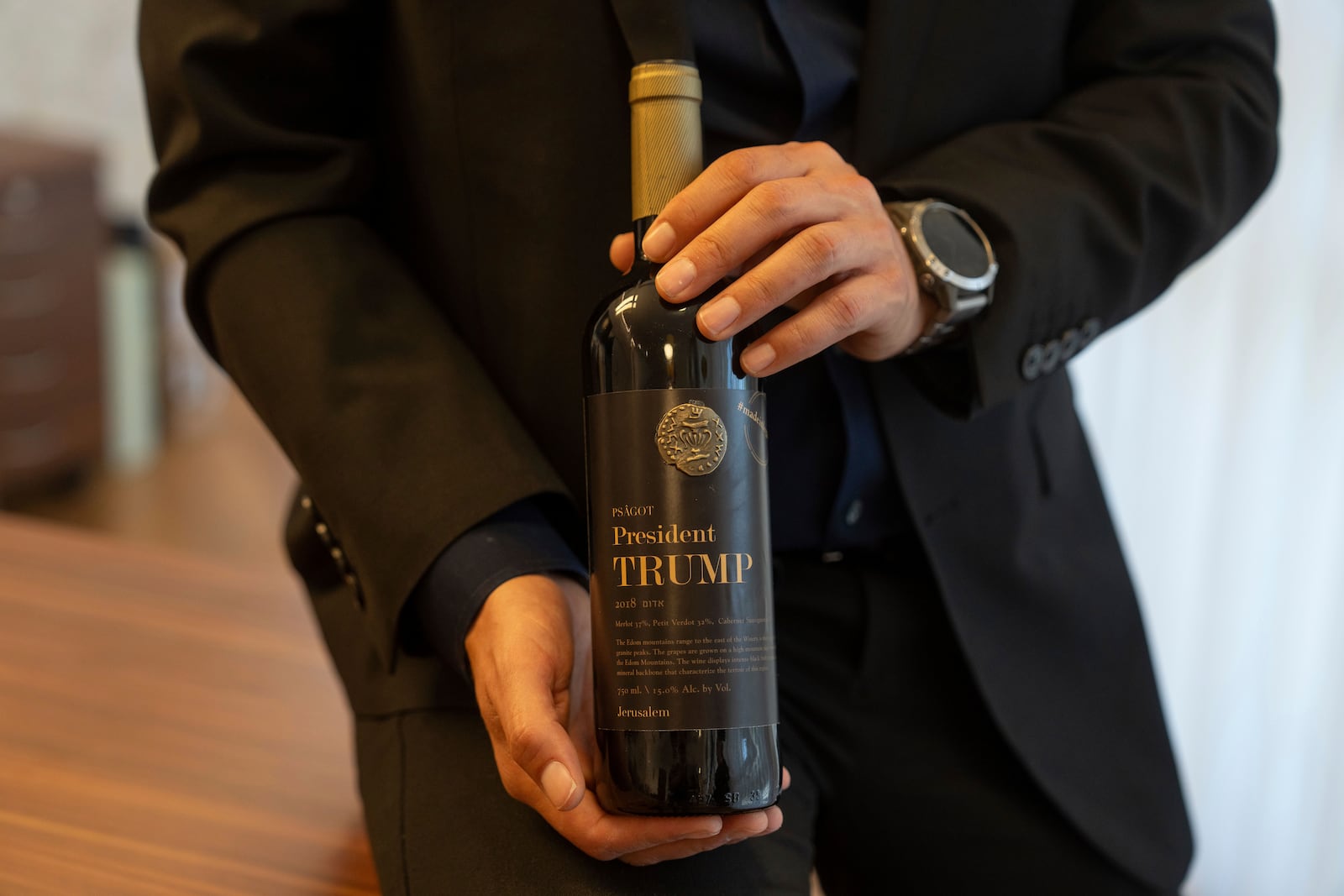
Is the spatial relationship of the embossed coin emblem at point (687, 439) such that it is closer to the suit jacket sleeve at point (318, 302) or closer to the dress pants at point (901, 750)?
the suit jacket sleeve at point (318, 302)

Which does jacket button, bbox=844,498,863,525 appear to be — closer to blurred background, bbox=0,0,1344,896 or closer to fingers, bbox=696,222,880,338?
fingers, bbox=696,222,880,338

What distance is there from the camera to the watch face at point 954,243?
73cm

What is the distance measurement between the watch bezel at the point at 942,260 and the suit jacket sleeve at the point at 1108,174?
0.06 feet

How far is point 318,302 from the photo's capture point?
2.56 feet

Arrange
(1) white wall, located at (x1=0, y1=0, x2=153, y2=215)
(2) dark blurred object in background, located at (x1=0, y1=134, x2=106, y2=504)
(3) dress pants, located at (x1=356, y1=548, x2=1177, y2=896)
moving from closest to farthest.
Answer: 1. (3) dress pants, located at (x1=356, y1=548, x2=1177, y2=896)
2. (2) dark blurred object in background, located at (x1=0, y1=134, x2=106, y2=504)
3. (1) white wall, located at (x1=0, y1=0, x2=153, y2=215)

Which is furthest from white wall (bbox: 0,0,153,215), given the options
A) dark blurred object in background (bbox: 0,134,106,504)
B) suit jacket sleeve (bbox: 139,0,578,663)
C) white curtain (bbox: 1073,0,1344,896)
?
suit jacket sleeve (bbox: 139,0,578,663)

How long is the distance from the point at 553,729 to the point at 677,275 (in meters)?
0.24

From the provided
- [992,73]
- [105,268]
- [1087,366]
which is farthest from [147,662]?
[105,268]

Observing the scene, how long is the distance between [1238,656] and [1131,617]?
3.70 feet

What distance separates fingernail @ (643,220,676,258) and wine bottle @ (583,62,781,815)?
0.02 metres

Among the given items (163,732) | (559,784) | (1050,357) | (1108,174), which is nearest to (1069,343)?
(1050,357)

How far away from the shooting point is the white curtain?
1.80m

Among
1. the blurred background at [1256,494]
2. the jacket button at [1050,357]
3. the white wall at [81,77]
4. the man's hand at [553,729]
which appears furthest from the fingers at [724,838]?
the white wall at [81,77]

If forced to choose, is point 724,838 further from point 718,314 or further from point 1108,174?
point 1108,174
